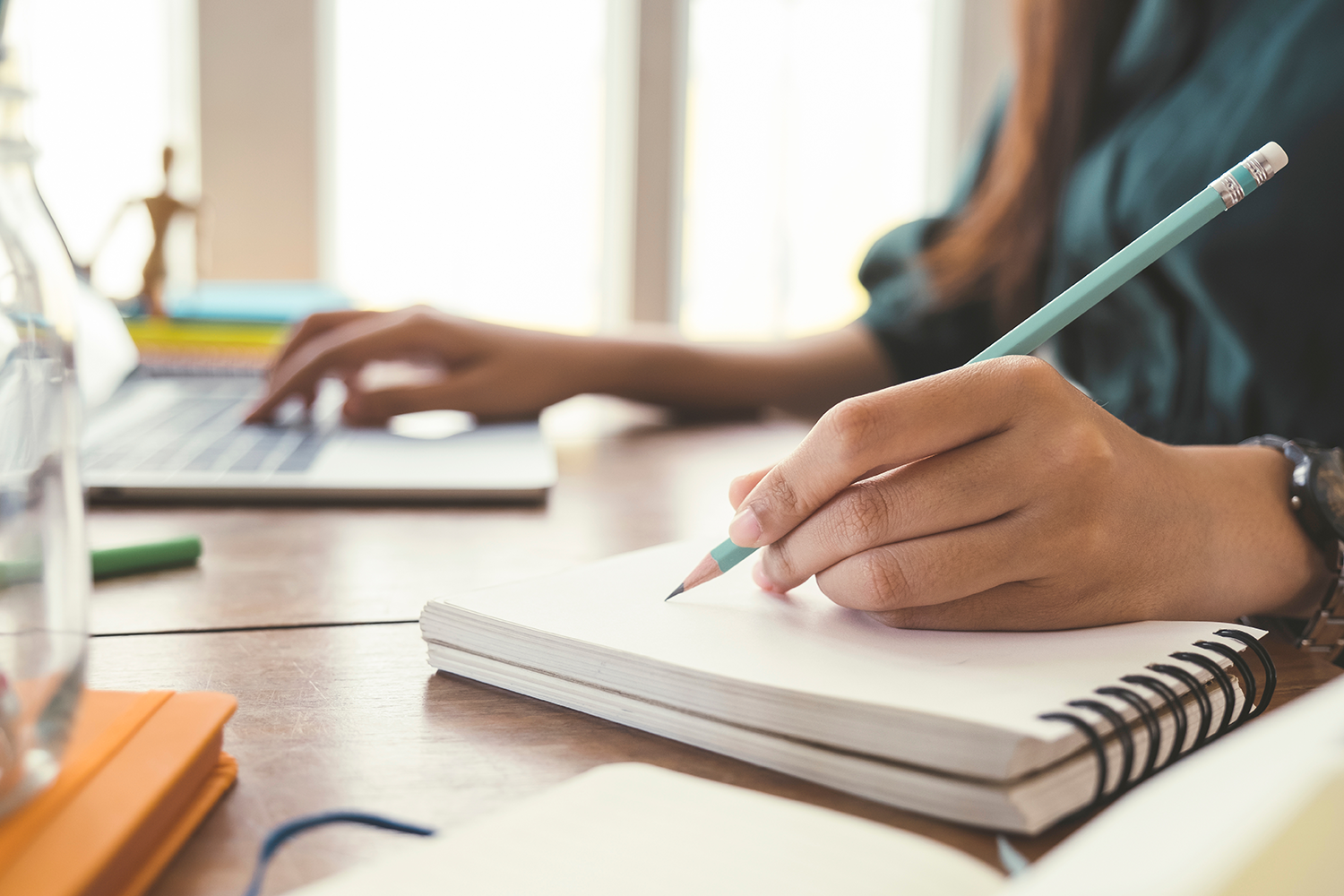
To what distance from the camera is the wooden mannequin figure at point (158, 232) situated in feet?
4.05

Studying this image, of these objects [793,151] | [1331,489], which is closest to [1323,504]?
[1331,489]

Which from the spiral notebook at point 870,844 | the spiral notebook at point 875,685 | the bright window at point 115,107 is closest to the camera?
the spiral notebook at point 870,844

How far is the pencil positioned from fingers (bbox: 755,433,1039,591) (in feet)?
0.11

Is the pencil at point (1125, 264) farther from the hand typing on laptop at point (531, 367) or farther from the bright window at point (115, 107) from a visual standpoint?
the bright window at point (115, 107)

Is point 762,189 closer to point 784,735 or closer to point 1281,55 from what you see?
point 1281,55

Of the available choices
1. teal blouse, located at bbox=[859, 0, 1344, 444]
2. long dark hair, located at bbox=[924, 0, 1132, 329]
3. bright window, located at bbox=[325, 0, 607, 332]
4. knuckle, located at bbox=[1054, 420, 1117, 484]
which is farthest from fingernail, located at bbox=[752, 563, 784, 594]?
bright window, located at bbox=[325, 0, 607, 332]

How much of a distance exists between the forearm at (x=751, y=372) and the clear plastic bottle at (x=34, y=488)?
2.29 feet

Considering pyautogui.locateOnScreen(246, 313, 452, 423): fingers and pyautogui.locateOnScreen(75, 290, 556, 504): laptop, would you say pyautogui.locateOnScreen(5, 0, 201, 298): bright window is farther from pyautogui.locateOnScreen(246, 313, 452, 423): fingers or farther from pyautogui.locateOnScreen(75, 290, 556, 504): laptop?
pyautogui.locateOnScreen(246, 313, 452, 423): fingers

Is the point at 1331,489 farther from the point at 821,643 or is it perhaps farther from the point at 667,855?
the point at 667,855

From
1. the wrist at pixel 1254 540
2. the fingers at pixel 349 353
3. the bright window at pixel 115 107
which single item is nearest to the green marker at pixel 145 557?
the fingers at pixel 349 353

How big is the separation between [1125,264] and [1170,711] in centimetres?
16

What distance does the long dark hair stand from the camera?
3.09 feet

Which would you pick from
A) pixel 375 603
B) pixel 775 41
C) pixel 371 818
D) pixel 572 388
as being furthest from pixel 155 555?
pixel 775 41

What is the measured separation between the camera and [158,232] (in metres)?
1.37
